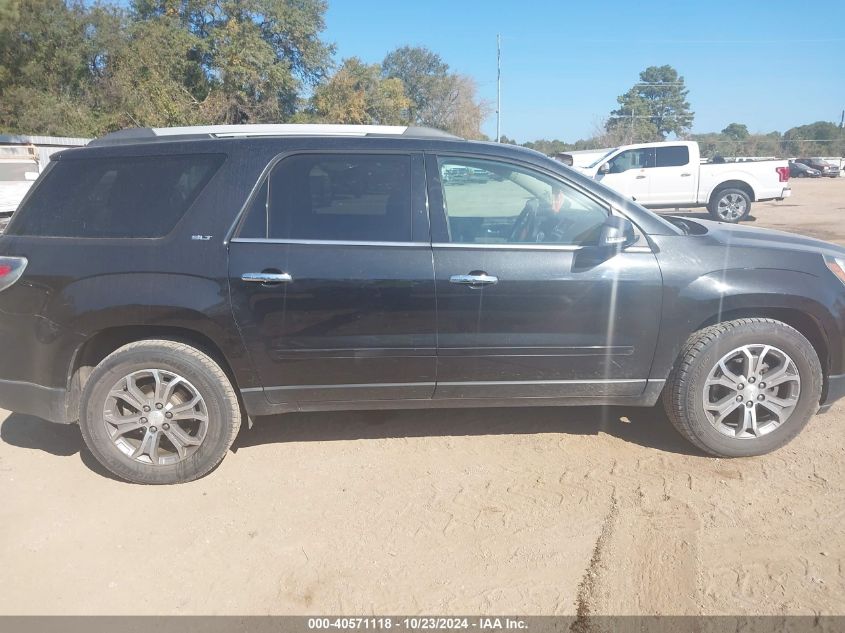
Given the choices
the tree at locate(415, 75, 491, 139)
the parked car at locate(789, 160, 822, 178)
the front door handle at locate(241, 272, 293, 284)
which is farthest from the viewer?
the tree at locate(415, 75, 491, 139)

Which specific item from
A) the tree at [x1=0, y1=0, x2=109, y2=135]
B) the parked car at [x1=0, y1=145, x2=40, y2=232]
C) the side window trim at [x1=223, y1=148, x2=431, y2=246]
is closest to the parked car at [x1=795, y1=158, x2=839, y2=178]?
the tree at [x1=0, y1=0, x2=109, y2=135]

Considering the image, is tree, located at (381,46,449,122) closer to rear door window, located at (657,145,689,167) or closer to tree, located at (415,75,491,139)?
tree, located at (415,75,491,139)

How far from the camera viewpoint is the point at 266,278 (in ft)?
11.0

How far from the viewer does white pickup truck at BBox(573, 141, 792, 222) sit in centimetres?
1584

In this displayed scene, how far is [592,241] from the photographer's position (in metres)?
3.53

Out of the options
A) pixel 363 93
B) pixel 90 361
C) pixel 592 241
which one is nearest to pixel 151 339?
pixel 90 361

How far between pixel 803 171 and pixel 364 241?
4878cm

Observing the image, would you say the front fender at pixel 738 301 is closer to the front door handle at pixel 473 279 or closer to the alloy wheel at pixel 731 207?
the front door handle at pixel 473 279

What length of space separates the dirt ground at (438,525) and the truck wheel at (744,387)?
0.54ft

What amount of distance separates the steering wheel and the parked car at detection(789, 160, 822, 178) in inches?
1852

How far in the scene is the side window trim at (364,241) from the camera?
11.3ft

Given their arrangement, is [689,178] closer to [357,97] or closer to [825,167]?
[357,97]

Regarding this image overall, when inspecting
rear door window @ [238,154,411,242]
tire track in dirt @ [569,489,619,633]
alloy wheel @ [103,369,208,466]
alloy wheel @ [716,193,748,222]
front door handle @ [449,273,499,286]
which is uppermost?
rear door window @ [238,154,411,242]

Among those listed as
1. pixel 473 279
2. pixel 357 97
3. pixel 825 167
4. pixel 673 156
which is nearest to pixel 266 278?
pixel 473 279
